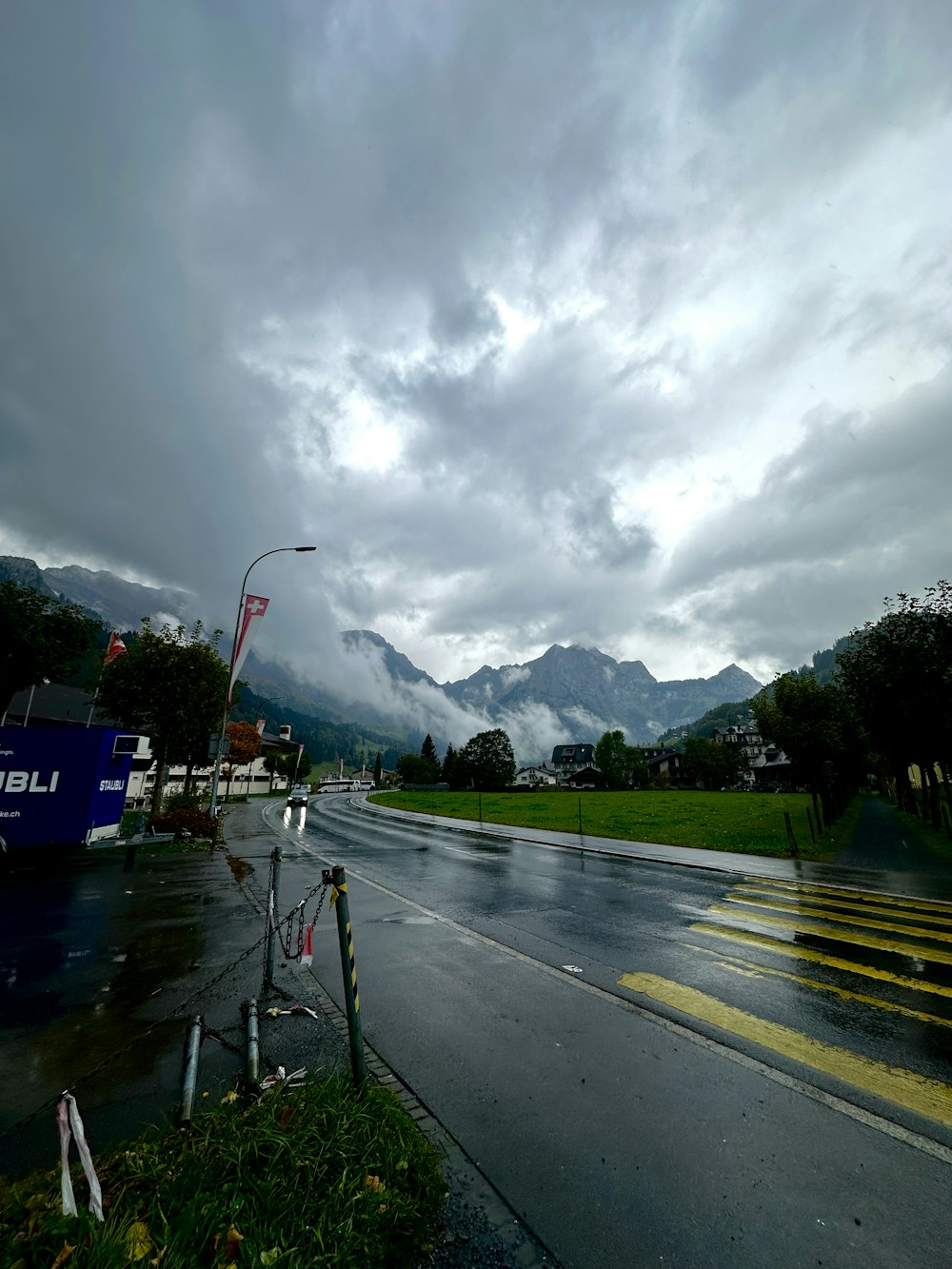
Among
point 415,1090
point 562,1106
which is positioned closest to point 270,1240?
point 415,1090

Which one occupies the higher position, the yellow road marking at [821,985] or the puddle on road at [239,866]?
the yellow road marking at [821,985]

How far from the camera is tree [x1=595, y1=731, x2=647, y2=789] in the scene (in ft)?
332

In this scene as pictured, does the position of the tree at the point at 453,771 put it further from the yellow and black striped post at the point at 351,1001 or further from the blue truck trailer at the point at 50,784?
the yellow and black striped post at the point at 351,1001

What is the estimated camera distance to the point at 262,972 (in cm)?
774

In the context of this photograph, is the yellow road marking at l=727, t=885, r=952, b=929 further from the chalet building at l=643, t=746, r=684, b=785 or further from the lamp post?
the chalet building at l=643, t=746, r=684, b=785

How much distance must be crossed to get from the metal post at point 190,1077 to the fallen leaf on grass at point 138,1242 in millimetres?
1166

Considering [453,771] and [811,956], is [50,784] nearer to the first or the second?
[811,956]

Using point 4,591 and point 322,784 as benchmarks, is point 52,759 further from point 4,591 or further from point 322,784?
point 322,784

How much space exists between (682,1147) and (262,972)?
6.07 metres

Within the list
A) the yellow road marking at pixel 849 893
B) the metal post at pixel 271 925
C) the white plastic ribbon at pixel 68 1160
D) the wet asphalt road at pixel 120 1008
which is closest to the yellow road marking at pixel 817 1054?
the wet asphalt road at pixel 120 1008

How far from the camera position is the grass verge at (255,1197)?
2824 mm

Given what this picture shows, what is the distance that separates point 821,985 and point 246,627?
20.5 meters

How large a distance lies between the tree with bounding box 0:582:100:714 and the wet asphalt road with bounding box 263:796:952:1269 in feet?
72.0

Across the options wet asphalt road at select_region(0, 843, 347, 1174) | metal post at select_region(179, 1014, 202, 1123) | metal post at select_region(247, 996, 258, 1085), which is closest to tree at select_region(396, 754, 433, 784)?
wet asphalt road at select_region(0, 843, 347, 1174)
